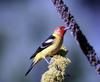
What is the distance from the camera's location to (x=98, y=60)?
1.58 m

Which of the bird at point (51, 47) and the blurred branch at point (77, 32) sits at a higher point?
the blurred branch at point (77, 32)

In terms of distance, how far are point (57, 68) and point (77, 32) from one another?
119 millimetres

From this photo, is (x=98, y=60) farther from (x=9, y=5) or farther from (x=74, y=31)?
(x=9, y=5)

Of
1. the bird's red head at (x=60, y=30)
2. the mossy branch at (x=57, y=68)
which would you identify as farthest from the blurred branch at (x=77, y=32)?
the bird's red head at (x=60, y=30)

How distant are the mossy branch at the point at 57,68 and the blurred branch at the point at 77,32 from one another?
0.07 m

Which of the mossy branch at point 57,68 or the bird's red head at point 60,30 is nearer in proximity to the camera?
the mossy branch at point 57,68

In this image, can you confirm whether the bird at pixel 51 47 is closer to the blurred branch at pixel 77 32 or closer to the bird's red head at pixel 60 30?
the bird's red head at pixel 60 30

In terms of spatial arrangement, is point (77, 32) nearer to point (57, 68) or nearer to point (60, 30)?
point (57, 68)

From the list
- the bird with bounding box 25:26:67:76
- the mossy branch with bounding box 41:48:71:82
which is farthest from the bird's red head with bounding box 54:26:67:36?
the mossy branch with bounding box 41:48:71:82

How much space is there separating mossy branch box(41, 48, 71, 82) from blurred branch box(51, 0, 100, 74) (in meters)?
0.07

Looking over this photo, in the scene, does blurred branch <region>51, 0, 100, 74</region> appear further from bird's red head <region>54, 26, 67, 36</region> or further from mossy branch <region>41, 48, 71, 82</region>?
bird's red head <region>54, 26, 67, 36</region>

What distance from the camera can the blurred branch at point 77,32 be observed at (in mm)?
1469

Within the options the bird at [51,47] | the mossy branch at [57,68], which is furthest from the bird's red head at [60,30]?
the mossy branch at [57,68]

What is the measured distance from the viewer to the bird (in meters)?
1.77
